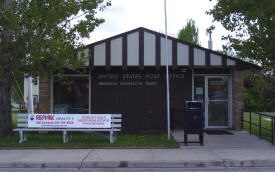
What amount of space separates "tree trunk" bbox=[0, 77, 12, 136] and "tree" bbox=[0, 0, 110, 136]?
9 cm

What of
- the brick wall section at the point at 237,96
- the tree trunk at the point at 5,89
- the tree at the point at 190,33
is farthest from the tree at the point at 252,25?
the tree at the point at 190,33

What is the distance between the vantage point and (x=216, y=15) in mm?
12594

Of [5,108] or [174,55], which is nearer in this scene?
[5,108]

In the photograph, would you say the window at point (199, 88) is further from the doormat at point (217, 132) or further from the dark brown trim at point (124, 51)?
the dark brown trim at point (124, 51)

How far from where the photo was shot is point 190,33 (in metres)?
32.4

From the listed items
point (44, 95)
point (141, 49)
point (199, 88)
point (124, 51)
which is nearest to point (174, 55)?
point (141, 49)

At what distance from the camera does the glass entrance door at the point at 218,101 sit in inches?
562

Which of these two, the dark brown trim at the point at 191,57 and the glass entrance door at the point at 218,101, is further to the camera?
the glass entrance door at the point at 218,101

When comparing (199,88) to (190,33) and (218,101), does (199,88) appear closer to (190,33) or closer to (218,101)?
(218,101)

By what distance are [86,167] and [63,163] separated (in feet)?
1.90

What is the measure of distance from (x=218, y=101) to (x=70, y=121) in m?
6.38

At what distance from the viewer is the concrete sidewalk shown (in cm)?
849

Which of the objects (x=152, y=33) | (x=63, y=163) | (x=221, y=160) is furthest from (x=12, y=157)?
(x=152, y=33)

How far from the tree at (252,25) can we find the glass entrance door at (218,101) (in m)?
1.92
